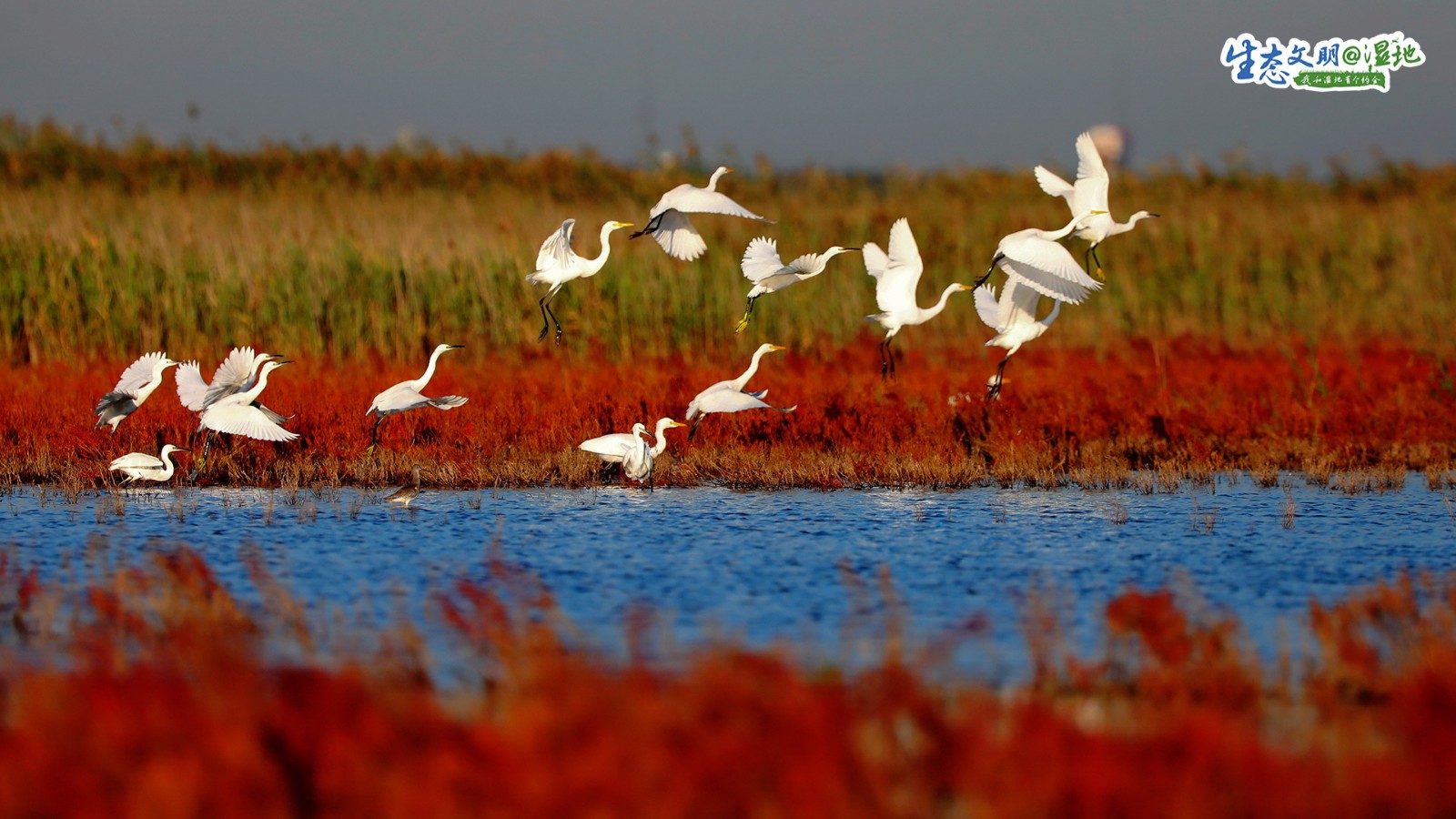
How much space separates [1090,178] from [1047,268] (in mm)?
1152

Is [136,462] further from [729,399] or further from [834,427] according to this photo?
[834,427]

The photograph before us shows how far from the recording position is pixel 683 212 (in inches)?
325

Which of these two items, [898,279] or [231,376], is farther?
[898,279]

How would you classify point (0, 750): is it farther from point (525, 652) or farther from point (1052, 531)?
point (1052, 531)

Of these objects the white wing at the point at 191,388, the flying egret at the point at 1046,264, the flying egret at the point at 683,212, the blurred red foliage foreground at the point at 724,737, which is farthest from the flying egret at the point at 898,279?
the blurred red foliage foreground at the point at 724,737

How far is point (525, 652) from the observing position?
4.46m

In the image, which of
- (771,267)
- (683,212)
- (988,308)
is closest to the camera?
(683,212)

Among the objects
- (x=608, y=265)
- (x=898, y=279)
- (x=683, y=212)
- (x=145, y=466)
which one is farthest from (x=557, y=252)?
(x=608, y=265)

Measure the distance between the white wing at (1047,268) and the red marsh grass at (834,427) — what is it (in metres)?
1.61

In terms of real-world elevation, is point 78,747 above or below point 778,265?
below

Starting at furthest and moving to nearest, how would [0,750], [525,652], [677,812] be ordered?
[525,652] → [0,750] → [677,812]

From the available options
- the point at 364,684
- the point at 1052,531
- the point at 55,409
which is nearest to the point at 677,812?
the point at 364,684

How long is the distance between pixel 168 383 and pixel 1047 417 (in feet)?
25.2

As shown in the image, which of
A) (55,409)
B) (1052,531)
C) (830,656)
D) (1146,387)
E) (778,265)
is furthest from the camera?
(1146,387)
